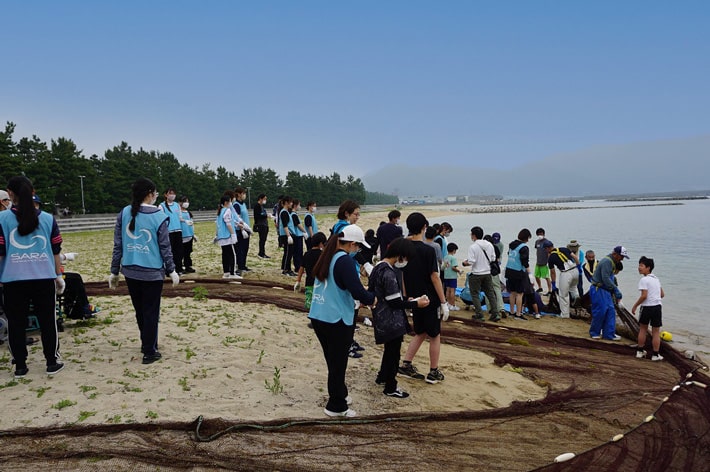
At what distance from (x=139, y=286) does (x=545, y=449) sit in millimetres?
4926

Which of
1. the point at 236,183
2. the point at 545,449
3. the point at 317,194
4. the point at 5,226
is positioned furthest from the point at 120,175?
the point at 545,449

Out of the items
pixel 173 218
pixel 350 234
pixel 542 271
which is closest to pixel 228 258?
pixel 173 218

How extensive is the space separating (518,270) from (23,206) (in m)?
9.80

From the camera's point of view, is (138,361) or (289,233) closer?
(138,361)

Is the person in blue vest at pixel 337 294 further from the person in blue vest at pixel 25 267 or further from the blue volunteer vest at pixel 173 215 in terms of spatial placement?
the blue volunteer vest at pixel 173 215

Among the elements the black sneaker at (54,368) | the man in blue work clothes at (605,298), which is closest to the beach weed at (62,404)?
the black sneaker at (54,368)

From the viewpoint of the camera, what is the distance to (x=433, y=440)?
4207 mm

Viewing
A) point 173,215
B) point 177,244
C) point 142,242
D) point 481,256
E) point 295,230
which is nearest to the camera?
point 142,242

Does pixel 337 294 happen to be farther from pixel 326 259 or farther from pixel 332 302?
pixel 326 259

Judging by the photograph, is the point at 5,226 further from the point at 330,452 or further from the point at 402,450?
the point at 402,450

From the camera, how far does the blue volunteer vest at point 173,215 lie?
34.3 ft

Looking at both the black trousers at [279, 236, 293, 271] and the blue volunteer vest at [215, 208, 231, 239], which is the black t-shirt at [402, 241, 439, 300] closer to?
the blue volunteer vest at [215, 208, 231, 239]

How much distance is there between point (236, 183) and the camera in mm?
78250

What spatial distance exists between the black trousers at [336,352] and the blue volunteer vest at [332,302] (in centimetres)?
6
